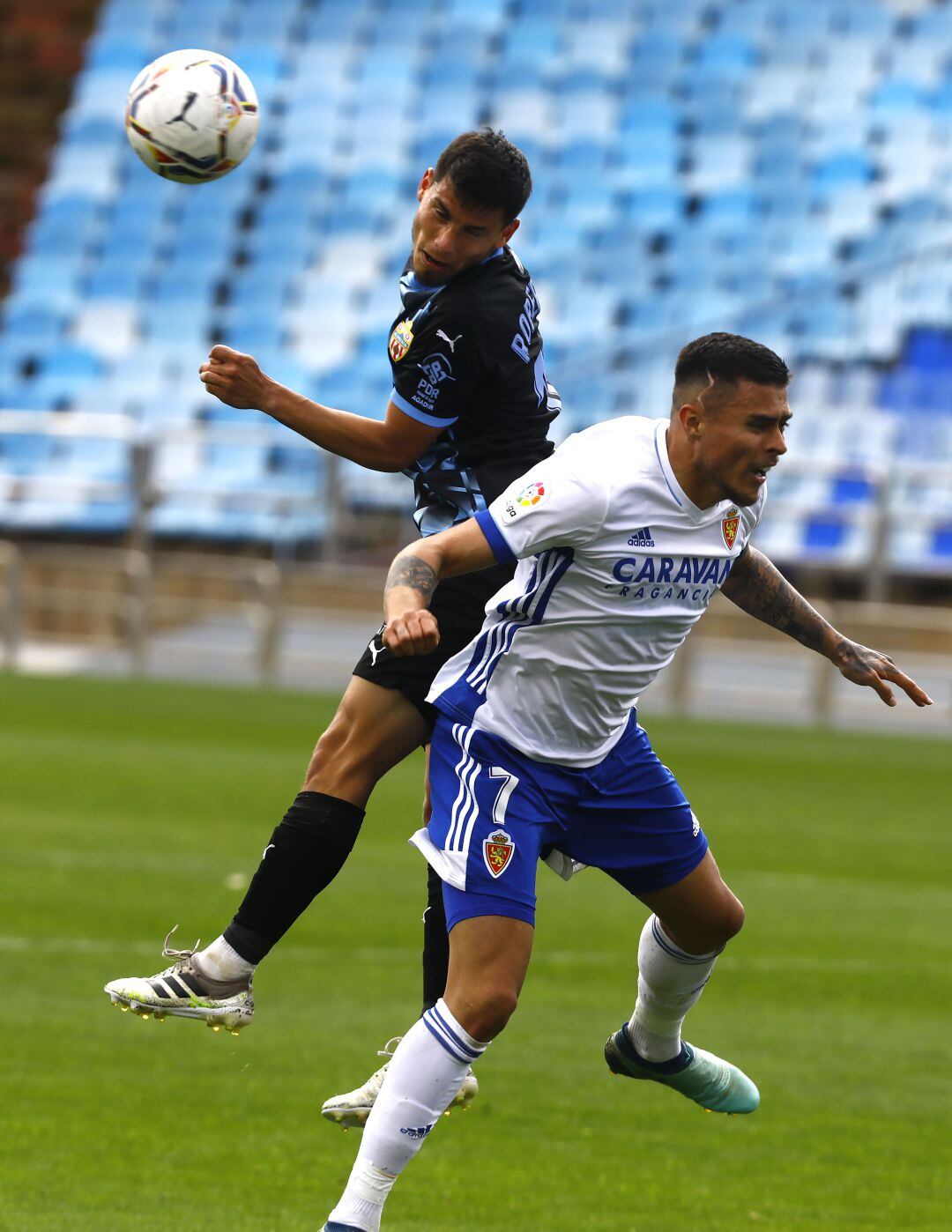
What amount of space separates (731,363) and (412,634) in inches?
42.9

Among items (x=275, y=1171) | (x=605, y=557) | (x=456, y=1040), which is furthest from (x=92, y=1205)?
(x=605, y=557)

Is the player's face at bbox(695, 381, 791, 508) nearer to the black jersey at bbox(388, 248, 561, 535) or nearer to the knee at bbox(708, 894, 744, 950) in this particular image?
the black jersey at bbox(388, 248, 561, 535)

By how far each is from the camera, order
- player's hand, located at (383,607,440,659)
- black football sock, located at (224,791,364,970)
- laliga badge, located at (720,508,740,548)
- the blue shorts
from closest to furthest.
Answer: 1. player's hand, located at (383,607,440,659)
2. the blue shorts
3. laliga badge, located at (720,508,740,548)
4. black football sock, located at (224,791,364,970)

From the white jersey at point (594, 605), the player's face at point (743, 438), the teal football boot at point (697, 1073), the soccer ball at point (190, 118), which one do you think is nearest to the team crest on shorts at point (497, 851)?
the white jersey at point (594, 605)

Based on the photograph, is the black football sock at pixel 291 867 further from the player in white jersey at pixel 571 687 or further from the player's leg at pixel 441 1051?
the player's leg at pixel 441 1051

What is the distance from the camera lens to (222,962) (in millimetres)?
5355

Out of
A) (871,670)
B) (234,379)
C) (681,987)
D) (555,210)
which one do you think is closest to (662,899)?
(681,987)

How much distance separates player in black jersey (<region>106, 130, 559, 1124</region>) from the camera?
17.3 ft

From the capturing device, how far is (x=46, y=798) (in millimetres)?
12844

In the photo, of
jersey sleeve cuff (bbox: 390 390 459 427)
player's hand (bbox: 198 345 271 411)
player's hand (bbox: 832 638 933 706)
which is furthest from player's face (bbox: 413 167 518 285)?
player's hand (bbox: 832 638 933 706)

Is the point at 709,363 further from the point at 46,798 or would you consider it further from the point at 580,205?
the point at 580,205

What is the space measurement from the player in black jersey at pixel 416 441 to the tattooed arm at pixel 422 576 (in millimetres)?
802

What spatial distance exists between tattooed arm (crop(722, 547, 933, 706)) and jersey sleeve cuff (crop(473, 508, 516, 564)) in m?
0.94

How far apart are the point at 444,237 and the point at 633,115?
2105cm
